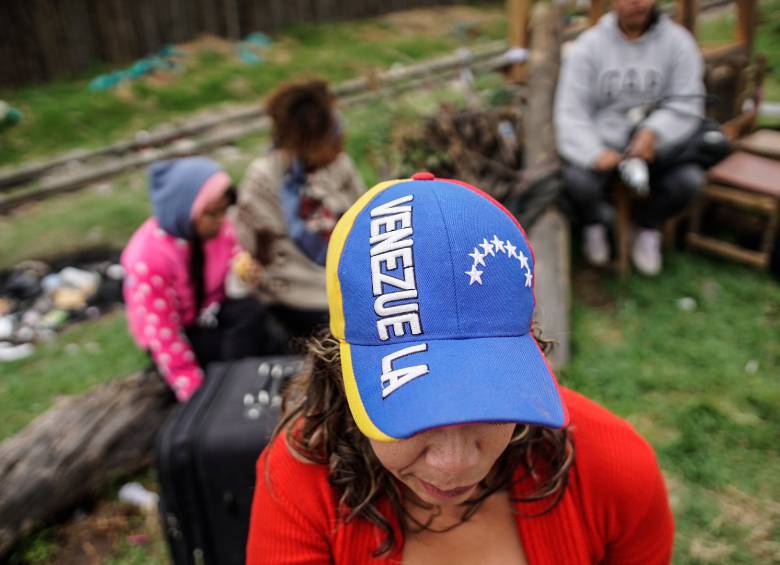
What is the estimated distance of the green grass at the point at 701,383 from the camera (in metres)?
2.77

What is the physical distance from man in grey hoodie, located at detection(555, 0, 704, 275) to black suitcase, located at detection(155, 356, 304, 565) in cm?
279

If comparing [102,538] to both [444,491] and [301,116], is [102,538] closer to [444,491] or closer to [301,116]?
[301,116]

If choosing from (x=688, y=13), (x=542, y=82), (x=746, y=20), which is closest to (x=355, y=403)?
(x=542, y=82)

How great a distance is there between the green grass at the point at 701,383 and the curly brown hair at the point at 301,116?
1890 millimetres

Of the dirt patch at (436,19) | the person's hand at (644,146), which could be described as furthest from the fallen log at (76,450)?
the dirt patch at (436,19)

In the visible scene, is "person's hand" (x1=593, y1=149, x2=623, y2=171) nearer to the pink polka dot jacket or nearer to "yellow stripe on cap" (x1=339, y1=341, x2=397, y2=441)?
the pink polka dot jacket

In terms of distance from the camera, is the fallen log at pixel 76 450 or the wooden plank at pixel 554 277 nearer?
the fallen log at pixel 76 450

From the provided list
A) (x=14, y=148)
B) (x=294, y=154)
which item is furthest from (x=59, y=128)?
(x=294, y=154)

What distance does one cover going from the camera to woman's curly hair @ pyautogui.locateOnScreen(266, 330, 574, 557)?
1453 millimetres

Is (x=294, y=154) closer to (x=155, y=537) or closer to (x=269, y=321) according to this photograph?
(x=269, y=321)

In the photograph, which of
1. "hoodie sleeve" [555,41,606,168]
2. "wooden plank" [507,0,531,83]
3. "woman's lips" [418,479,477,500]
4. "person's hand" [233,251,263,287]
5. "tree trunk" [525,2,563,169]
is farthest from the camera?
"wooden plank" [507,0,531,83]

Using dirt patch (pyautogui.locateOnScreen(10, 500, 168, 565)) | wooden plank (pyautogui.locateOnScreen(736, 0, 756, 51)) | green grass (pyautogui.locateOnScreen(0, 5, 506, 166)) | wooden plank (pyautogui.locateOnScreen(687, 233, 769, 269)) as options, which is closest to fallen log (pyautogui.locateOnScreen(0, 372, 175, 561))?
dirt patch (pyautogui.locateOnScreen(10, 500, 168, 565))

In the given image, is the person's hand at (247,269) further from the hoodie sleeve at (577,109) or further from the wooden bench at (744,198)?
the wooden bench at (744,198)

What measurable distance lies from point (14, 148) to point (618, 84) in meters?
7.24
